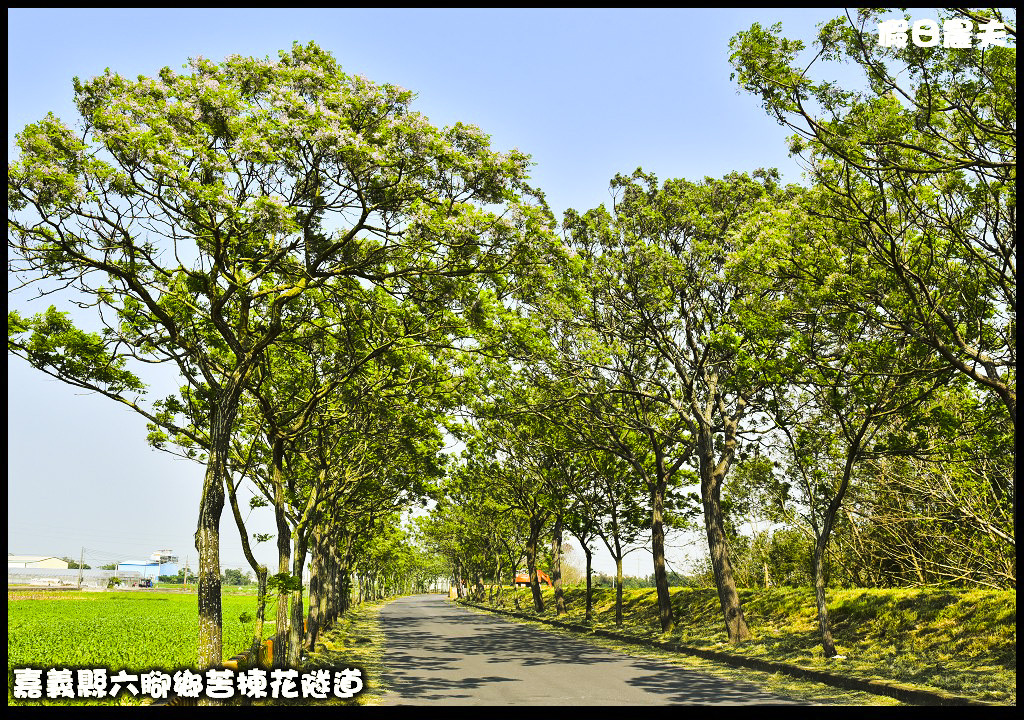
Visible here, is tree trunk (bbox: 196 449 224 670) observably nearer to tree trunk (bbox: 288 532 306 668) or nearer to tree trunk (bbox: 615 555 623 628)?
tree trunk (bbox: 288 532 306 668)

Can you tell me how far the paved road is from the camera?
11211 millimetres

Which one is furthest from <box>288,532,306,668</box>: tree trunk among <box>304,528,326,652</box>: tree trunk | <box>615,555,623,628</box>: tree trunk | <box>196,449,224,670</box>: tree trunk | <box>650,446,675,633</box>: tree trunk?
<box>615,555,623,628</box>: tree trunk

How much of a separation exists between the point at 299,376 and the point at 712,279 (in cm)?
1002

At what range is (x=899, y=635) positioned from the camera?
16.4 meters

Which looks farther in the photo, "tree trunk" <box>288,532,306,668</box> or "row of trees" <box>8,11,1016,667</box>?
"tree trunk" <box>288,532,306,668</box>

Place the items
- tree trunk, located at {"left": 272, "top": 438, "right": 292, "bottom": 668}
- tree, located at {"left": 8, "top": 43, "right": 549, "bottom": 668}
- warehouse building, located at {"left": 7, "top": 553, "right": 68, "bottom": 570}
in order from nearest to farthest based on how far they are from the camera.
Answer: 1. tree, located at {"left": 8, "top": 43, "right": 549, "bottom": 668}
2. tree trunk, located at {"left": 272, "top": 438, "right": 292, "bottom": 668}
3. warehouse building, located at {"left": 7, "top": 553, "right": 68, "bottom": 570}

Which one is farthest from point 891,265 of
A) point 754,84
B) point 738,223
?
point 738,223

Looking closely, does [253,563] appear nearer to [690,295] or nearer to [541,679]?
[541,679]

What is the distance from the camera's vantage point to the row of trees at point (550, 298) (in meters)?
9.21

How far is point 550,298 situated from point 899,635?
1077cm

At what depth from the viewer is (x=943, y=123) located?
9734 mm

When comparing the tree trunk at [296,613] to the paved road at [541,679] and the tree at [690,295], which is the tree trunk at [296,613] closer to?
the paved road at [541,679]

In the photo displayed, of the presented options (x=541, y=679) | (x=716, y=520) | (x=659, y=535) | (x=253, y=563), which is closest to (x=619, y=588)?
(x=659, y=535)

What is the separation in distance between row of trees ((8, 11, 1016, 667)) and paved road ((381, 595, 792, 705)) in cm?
285
